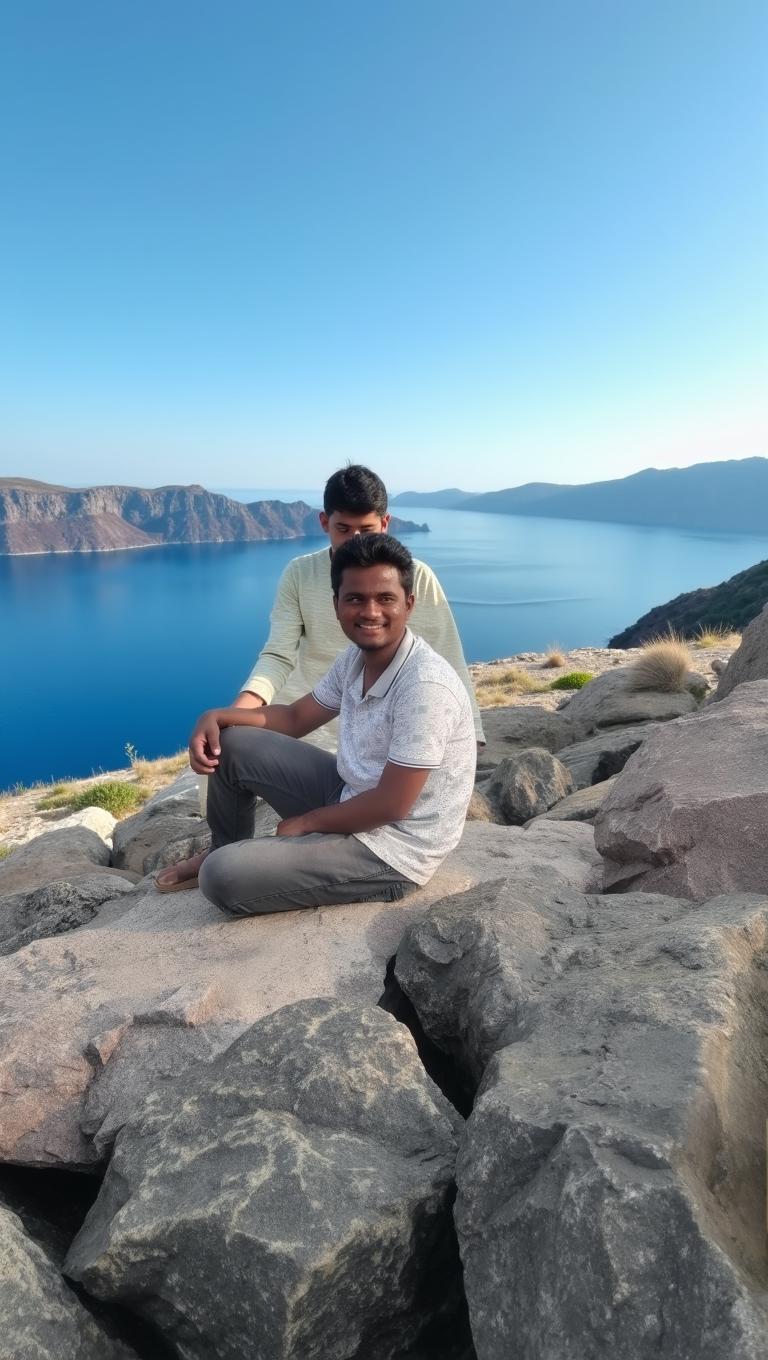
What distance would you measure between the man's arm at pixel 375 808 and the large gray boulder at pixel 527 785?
10.2 feet

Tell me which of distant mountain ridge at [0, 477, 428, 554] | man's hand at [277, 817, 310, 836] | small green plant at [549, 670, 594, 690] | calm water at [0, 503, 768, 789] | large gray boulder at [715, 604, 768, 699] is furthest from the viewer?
distant mountain ridge at [0, 477, 428, 554]

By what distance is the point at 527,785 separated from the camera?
7004 mm

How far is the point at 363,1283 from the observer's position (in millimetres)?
2150

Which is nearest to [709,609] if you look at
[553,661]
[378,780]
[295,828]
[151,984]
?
[553,661]

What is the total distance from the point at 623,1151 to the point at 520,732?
353 inches

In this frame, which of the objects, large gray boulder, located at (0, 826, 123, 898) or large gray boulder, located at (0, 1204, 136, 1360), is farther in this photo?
large gray boulder, located at (0, 826, 123, 898)

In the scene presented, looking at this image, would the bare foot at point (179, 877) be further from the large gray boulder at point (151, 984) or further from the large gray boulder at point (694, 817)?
the large gray boulder at point (694, 817)

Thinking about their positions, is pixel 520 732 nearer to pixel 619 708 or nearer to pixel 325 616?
pixel 619 708

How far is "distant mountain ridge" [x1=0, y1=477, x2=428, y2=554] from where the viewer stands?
440 ft

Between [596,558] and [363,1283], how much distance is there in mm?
147593

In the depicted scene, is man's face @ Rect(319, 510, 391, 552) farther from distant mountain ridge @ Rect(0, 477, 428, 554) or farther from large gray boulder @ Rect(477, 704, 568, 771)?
distant mountain ridge @ Rect(0, 477, 428, 554)

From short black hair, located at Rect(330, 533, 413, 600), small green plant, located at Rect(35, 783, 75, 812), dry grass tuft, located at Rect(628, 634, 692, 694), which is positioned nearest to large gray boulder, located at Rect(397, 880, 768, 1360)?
short black hair, located at Rect(330, 533, 413, 600)

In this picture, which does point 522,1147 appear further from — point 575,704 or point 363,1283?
point 575,704

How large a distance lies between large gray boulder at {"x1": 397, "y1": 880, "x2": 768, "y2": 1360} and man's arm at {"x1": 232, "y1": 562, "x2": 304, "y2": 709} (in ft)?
9.52
